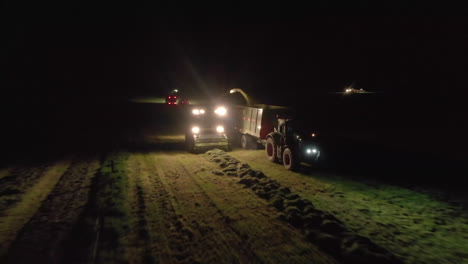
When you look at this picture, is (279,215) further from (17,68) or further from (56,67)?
(56,67)

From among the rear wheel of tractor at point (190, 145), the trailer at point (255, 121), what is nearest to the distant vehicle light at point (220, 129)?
the trailer at point (255, 121)

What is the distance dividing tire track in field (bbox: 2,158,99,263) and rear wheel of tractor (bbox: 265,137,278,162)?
6.98m

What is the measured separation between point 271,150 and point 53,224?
8737 mm

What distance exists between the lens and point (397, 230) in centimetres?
655

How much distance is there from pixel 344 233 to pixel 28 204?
7.49 metres

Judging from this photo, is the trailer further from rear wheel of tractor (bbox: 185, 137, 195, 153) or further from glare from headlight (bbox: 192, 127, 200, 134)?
rear wheel of tractor (bbox: 185, 137, 195, 153)

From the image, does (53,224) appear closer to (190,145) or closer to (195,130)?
(190,145)

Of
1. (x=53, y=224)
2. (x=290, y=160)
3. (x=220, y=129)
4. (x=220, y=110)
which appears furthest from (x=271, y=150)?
(x=53, y=224)

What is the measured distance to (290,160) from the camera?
11570 millimetres

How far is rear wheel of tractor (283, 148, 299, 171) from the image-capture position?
452 inches

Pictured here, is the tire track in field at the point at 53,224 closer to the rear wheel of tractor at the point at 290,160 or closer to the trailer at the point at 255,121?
the rear wheel of tractor at the point at 290,160

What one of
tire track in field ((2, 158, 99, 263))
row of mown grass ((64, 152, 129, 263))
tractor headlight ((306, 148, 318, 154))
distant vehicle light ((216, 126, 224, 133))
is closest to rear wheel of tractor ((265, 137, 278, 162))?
tractor headlight ((306, 148, 318, 154))

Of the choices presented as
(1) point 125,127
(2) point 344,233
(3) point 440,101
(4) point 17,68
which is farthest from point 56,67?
(2) point 344,233

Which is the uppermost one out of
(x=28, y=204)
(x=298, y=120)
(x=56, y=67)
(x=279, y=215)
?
(x=56, y=67)
